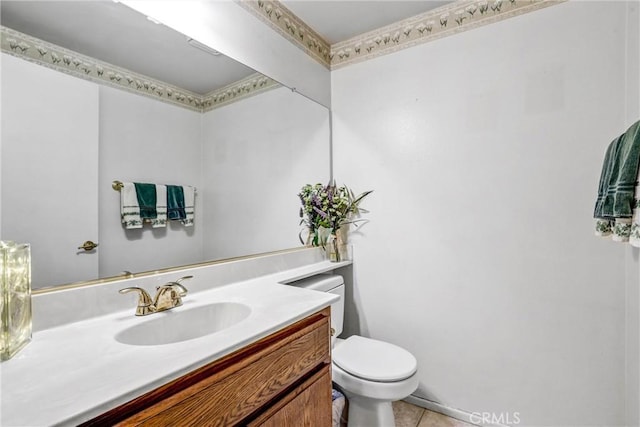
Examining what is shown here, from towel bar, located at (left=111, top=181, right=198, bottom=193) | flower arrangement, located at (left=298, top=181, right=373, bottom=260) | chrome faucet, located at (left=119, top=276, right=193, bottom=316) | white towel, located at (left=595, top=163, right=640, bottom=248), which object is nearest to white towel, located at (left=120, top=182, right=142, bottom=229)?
towel bar, located at (left=111, top=181, right=198, bottom=193)

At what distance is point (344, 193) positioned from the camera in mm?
1961

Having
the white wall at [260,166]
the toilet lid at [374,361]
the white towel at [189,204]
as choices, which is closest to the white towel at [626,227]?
the toilet lid at [374,361]

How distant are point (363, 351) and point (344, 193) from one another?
0.96m

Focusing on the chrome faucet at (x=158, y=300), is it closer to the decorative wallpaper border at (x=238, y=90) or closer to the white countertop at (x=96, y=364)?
the white countertop at (x=96, y=364)

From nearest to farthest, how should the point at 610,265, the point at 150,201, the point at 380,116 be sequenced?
the point at 150,201 → the point at 610,265 → the point at 380,116

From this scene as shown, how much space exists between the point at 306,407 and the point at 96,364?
60 centimetres

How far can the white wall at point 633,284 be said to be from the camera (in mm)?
1182

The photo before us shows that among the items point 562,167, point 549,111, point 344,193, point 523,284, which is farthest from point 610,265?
point 344,193

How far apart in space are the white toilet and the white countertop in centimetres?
56

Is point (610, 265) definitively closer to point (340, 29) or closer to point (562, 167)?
point (562, 167)

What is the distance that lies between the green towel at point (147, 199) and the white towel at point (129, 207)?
13mm

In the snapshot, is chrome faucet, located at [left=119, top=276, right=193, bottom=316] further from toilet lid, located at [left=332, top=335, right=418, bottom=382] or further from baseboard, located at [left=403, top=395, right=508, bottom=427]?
baseboard, located at [left=403, top=395, right=508, bottom=427]

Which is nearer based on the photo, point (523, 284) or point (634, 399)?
point (634, 399)

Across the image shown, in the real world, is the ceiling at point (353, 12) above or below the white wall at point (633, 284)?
above
